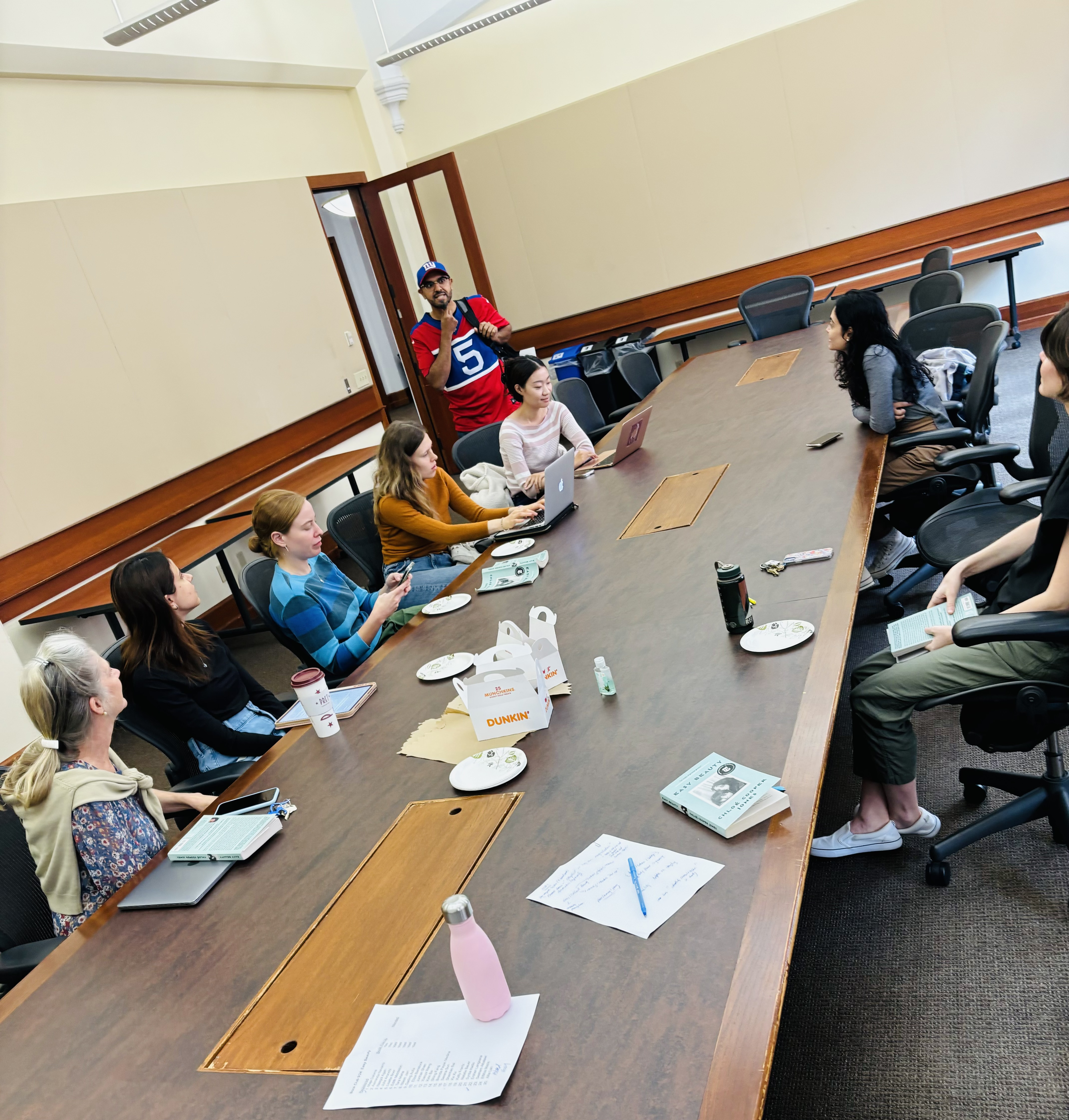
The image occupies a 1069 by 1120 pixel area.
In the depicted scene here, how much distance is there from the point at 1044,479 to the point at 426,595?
2218 millimetres

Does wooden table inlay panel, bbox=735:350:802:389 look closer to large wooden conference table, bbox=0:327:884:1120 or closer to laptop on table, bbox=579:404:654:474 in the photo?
laptop on table, bbox=579:404:654:474

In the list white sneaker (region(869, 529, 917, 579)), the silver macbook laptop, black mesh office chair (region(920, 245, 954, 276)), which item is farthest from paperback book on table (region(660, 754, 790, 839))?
black mesh office chair (region(920, 245, 954, 276))

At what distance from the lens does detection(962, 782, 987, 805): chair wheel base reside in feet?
7.82

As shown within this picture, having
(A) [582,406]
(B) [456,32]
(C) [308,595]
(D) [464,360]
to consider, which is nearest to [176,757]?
(C) [308,595]

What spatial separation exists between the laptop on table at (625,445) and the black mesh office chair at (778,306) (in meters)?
2.30

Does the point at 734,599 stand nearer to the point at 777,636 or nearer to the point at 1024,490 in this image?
the point at 777,636

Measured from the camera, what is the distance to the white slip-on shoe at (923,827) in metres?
2.29

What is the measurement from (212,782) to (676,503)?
1827 mm

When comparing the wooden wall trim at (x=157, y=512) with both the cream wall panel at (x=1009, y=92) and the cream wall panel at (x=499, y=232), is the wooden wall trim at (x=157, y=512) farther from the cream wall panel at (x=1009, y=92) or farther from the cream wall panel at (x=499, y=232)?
the cream wall panel at (x=1009, y=92)

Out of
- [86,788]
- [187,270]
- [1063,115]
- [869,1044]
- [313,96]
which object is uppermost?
[313,96]

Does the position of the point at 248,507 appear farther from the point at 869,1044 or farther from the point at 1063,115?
the point at 1063,115

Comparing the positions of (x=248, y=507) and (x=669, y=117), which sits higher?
(x=669, y=117)

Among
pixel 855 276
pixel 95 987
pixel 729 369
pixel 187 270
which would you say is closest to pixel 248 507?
pixel 187 270

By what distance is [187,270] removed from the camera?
5.50 m
